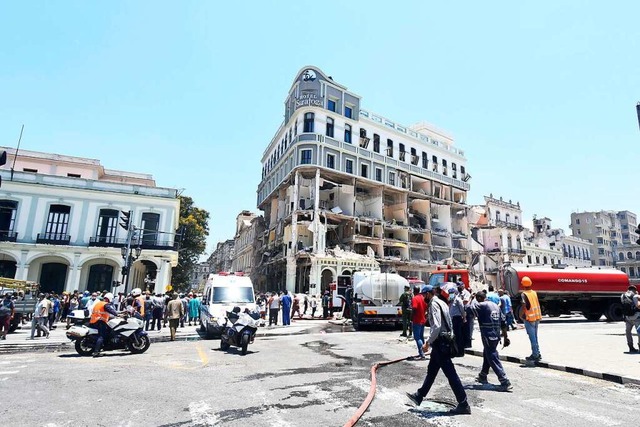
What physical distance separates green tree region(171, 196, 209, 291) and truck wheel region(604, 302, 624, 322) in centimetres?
3889

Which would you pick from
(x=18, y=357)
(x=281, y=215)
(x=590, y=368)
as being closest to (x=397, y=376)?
(x=590, y=368)

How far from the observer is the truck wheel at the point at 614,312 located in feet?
73.9

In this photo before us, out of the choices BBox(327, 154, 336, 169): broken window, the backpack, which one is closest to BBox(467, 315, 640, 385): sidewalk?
the backpack

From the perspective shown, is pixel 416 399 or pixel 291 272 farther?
pixel 291 272

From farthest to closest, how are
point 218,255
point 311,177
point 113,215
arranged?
point 218,255, point 311,177, point 113,215

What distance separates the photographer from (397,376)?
7.68 meters

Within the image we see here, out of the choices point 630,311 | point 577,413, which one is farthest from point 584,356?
point 577,413

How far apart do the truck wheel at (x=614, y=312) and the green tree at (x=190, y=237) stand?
38.9 m

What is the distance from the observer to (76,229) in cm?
3077

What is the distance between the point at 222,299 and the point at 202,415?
426 inches

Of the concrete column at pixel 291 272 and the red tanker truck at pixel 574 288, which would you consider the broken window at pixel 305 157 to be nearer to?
the concrete column at pixel 291 272

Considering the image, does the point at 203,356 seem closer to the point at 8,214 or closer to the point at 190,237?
the point at 8,214

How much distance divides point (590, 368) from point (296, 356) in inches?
277

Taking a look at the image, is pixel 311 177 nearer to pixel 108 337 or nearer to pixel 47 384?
pixel 108 337
